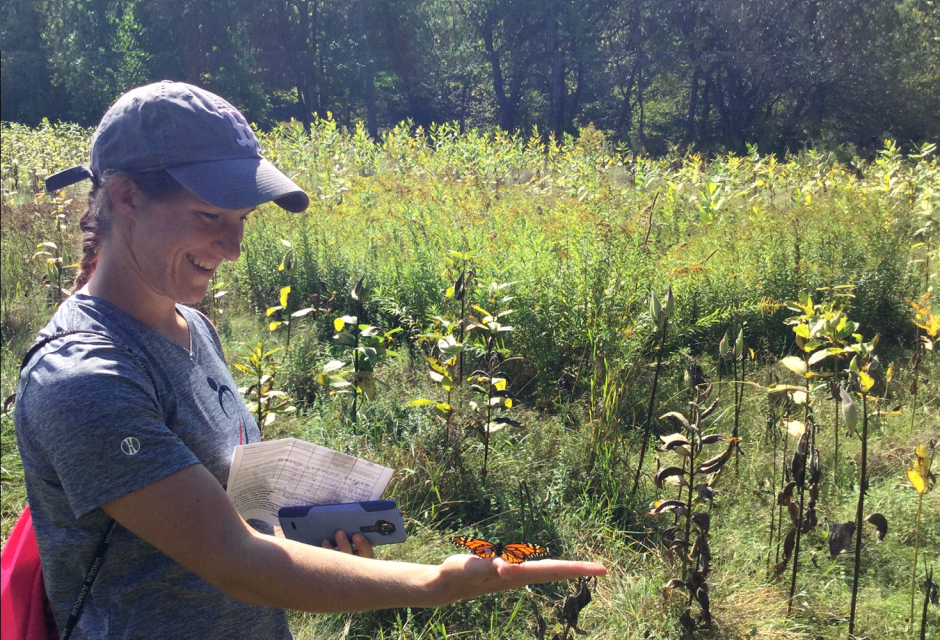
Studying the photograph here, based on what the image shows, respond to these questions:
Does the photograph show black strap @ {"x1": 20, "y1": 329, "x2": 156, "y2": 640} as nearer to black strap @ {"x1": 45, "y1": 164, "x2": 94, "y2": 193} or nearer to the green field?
black strap @ {"x1": 45, "y1": 164, "x2": 94, "y2": 193}

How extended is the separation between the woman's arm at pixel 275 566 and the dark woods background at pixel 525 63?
4652mm

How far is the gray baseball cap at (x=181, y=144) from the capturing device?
1162 millimetres

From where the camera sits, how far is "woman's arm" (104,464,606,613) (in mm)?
957

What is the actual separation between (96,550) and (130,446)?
230 mm

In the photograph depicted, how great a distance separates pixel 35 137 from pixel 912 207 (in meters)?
13.6

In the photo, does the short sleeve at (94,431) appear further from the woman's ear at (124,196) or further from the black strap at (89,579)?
the woman's ear at (124,196)

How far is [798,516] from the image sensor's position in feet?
7.53

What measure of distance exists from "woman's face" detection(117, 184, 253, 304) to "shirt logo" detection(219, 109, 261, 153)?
14 cm

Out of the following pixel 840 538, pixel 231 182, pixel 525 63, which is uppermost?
pixel 525 63

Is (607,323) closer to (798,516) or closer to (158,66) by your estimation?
(798,516)

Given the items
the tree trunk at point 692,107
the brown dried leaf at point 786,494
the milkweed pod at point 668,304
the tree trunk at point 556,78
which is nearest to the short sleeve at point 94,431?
the brown dried leaf at point 786,494

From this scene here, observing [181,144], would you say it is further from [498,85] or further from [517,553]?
[498,85]

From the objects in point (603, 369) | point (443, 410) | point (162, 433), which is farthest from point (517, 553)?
point (603, 369)

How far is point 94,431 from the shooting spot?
94cm
